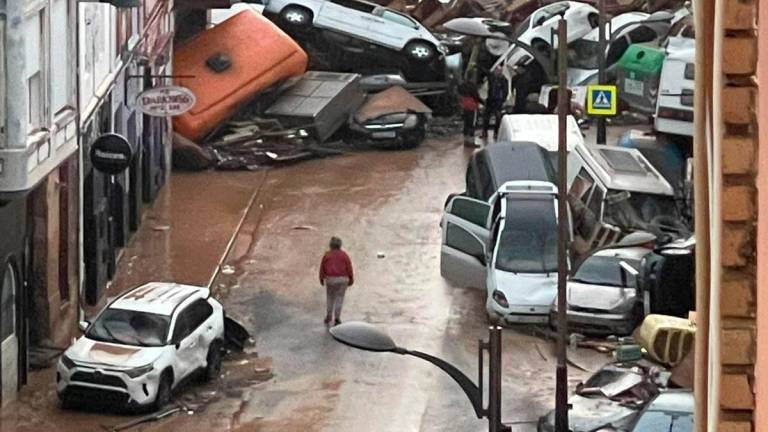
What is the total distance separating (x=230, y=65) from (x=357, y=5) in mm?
6776

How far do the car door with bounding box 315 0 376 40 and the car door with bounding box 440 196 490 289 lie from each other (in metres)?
16.9

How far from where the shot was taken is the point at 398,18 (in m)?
44.8

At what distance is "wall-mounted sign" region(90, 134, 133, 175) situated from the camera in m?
25.2

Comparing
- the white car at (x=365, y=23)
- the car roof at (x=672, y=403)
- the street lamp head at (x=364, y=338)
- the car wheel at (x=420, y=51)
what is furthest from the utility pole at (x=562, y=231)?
the white car at (x=365, y=23)

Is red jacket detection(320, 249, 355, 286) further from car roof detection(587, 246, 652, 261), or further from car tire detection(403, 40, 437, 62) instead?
car tire detection(403, 40, 437, 62)

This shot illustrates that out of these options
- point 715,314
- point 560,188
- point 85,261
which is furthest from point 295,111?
point 715,314

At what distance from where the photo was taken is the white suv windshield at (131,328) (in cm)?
2189

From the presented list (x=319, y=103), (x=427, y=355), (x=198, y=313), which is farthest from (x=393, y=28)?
(x=427, y=355)

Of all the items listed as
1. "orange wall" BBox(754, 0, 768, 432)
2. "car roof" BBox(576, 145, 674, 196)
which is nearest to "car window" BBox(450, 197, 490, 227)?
"car roof" BBox(576, 145, 674, 196)

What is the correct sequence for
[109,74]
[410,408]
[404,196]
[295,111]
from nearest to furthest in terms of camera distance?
[410,408] → [109,74] → [404,196] → [295,111]

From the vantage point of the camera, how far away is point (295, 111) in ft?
131

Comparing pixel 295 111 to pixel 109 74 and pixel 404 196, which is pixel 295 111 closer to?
pixel 404 196

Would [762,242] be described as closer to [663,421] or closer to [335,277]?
[663,421]

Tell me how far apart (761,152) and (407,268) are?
24.5m
